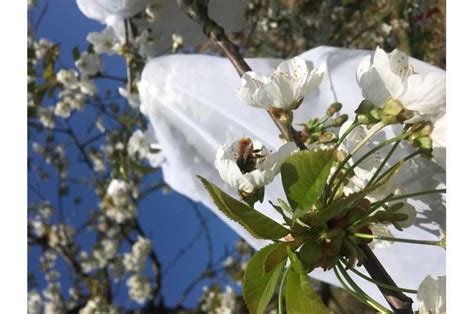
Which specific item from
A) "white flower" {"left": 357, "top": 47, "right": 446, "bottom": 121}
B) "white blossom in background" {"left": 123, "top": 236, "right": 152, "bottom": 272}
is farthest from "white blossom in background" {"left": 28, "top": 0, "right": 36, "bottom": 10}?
"white blossom in background" {"left": 123, "top": 236, "right": 152, "bottom": 272}

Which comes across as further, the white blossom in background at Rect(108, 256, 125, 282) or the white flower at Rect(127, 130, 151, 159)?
the white blossom in background at Rect(108, 256, 125, 282)

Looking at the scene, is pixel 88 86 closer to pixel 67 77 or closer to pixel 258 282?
pixel 67 77

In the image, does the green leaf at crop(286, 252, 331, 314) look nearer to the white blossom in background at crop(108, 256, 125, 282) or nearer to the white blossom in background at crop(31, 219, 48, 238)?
the white blossom in background at crop(31, 219, 48, 238)

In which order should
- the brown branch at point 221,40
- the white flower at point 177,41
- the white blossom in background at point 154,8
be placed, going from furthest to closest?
the white flower at point 177,41 → the white blossom in background at point 154,8 → the brown branch at point 221,40

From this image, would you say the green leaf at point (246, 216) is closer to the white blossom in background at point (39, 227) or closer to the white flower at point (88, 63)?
the white flower at point (88, 63)

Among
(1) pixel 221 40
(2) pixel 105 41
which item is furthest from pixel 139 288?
(1) pixel 221 40

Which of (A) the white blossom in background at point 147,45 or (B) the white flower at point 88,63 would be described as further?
(B) the white flower at point 88,63

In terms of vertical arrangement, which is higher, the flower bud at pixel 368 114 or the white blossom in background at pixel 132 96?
the white blossom in background at pixel 132 96

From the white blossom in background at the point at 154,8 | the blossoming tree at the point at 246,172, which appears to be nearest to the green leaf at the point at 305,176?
the blossoming tree at the point at 246,172
